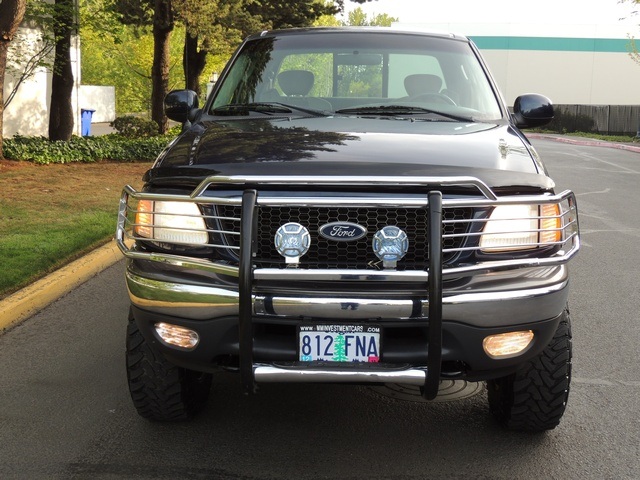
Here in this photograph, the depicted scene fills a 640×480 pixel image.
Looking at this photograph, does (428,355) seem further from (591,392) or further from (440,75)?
→ (440,75)

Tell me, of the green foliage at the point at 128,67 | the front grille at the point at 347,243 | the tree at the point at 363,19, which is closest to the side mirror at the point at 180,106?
the front grille at the point at 347,243

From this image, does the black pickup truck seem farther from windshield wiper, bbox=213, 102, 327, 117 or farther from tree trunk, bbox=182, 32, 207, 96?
tree trunk, bbox=182, 32, 207, 96

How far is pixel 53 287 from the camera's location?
6871 mm

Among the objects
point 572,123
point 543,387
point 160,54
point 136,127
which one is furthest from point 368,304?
point 572,123

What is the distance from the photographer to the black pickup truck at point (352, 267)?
343 cm

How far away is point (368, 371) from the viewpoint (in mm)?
3447

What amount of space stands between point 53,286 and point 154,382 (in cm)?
314

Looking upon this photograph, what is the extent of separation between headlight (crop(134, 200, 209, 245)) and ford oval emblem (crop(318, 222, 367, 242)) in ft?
1.64

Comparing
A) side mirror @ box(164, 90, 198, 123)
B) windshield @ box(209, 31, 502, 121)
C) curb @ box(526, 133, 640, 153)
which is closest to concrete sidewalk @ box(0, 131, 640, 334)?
side mirror @ box(164, 90, 198, 123)

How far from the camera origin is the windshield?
518 centimetres

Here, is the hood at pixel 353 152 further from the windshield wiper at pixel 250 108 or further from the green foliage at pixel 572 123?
the green foliage at pixel 572 123

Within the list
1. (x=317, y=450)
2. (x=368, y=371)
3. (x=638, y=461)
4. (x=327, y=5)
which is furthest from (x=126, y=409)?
(x=327, y=5)

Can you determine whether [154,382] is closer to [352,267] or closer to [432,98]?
[352,267]

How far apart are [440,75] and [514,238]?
6.84 feet
